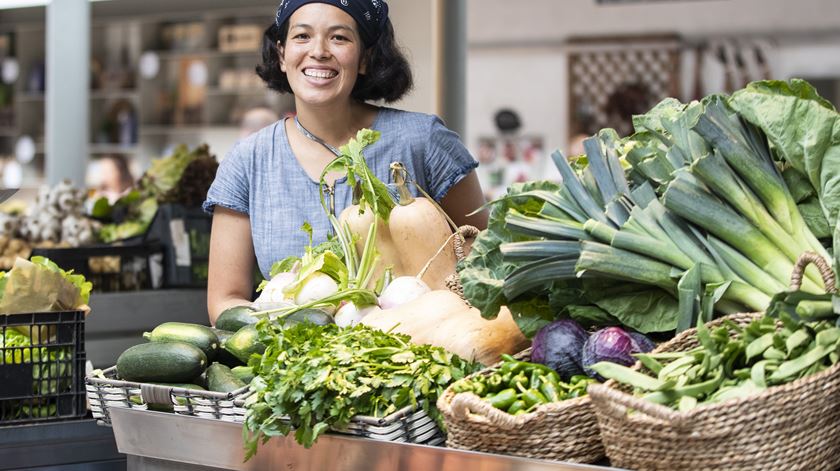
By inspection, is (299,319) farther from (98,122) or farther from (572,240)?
(98,122)

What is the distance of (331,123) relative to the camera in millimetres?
2879

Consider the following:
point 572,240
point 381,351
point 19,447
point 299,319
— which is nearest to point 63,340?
point 19,447

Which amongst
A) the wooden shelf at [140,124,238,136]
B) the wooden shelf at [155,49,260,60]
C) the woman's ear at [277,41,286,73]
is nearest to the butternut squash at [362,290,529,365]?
the woman's ear at [277,41,286,73]

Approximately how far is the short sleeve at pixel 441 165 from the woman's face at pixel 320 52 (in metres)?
0.33

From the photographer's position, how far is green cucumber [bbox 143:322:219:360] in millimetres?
1988

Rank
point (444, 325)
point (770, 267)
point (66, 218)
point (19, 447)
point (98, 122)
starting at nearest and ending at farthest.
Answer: point (770, 267)
point (444, 325)
point (19, 447)
point (66, 218)
point (98, 122)

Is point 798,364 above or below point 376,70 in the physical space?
below

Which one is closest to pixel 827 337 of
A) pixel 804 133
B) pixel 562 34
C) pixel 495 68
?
pixel 804 133

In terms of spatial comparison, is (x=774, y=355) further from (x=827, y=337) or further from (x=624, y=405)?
(x=624, y=405)

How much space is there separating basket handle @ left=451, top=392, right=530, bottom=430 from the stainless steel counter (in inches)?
2.1

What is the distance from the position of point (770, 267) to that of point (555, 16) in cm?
876

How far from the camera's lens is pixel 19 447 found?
2107 mm

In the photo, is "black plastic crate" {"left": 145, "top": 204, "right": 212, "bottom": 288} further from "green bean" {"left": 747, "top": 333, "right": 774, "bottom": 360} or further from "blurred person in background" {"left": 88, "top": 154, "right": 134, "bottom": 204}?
"blurred person in background" {"left": 88, "top": 154, "right": 134, "bottom": 204}

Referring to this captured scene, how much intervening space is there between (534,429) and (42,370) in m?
1.16
